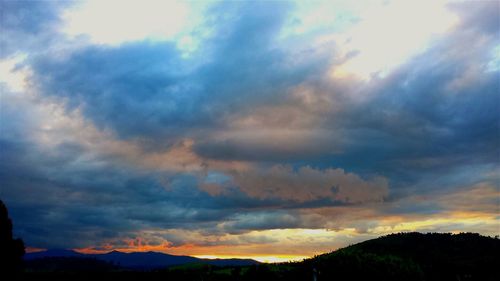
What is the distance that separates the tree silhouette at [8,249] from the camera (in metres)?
101

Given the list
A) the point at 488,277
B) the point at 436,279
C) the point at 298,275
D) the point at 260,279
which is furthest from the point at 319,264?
the point at 488,277

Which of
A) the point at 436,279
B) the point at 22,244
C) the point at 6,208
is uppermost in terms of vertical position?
the point at 6,208

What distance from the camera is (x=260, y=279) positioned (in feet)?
643

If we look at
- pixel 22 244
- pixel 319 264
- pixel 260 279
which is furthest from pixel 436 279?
pixel 22 244

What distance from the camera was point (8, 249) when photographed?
336 ft

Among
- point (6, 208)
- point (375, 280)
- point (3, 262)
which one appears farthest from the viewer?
point (375, 280)

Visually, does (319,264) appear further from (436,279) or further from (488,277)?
(488,277)

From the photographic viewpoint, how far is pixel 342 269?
183000 millimetres

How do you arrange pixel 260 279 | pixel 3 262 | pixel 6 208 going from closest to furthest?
pixel 3 262 < pixel 6 208 < pixel 260 279

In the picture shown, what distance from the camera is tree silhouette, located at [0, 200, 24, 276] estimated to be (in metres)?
101

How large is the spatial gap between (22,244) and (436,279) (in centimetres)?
15847

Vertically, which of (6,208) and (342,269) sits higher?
(6,208)

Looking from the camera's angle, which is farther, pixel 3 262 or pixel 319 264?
pixel 319 264

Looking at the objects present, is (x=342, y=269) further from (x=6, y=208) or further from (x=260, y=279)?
(x=6, y=208)
